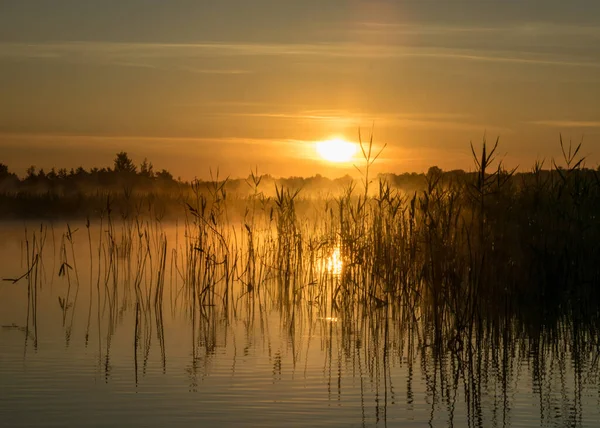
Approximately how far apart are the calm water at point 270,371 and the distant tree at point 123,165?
29.5m

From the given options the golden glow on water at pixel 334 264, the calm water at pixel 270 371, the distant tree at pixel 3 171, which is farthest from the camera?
the distant tree at pixel 3 171

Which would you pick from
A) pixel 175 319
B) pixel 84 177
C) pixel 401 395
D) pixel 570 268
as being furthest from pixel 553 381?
pixel 84 177

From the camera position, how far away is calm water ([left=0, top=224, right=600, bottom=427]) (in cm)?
511

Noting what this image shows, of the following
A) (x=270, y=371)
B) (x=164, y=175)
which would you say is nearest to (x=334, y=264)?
(x=270, y=371)

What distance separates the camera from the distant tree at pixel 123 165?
126 feet

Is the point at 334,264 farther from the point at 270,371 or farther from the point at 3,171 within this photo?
the point at 3,171

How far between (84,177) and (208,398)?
32.0 metres

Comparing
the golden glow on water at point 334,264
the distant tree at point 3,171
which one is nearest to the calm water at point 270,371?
the golden glow on water at point 334,264

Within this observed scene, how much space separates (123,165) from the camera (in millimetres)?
39312

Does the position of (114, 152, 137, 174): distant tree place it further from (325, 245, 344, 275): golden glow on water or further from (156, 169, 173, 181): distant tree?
(325, 245, 344, 275): golden glow on water

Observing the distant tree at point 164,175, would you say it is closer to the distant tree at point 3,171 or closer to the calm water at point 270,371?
the distant tree at point 3,171

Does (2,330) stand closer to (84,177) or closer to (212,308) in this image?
(212,308)

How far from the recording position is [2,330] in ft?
25.5

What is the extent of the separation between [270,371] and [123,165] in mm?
34116
